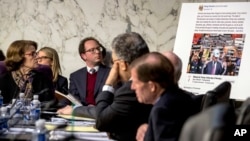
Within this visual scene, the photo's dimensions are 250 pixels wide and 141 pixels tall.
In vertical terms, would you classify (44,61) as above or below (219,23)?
below

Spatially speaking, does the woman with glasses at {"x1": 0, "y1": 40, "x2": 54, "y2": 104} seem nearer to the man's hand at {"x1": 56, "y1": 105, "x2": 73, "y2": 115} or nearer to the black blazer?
the black blazer

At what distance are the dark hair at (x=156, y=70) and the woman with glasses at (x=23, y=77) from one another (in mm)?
1451

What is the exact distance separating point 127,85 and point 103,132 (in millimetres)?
366

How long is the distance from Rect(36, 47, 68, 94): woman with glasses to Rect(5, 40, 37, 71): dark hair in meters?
1.04

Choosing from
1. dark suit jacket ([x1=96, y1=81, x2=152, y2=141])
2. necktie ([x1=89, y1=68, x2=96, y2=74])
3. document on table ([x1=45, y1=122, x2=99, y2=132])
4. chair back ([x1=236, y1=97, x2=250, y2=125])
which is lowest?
document on table ([x1=45, y1=122, x2=99, y2=132])

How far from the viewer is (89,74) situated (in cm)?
469

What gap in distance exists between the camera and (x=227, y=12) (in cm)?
399

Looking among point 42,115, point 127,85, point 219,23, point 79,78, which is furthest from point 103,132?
point 79,78

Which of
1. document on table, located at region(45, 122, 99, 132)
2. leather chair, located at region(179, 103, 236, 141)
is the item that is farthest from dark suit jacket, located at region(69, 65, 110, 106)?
leather chair, located at region(179, 103, 236, 141)

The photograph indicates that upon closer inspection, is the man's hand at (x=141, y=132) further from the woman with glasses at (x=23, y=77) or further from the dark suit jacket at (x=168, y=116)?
the woman with glasses at (x=23, y=77)

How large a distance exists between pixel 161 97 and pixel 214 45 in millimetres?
2175

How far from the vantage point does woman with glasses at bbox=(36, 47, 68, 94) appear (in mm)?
4695

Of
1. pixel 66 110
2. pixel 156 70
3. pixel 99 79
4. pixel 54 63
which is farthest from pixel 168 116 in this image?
pixel 54 63

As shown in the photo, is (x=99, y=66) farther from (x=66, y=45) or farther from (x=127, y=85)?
(x=127, y=85)
